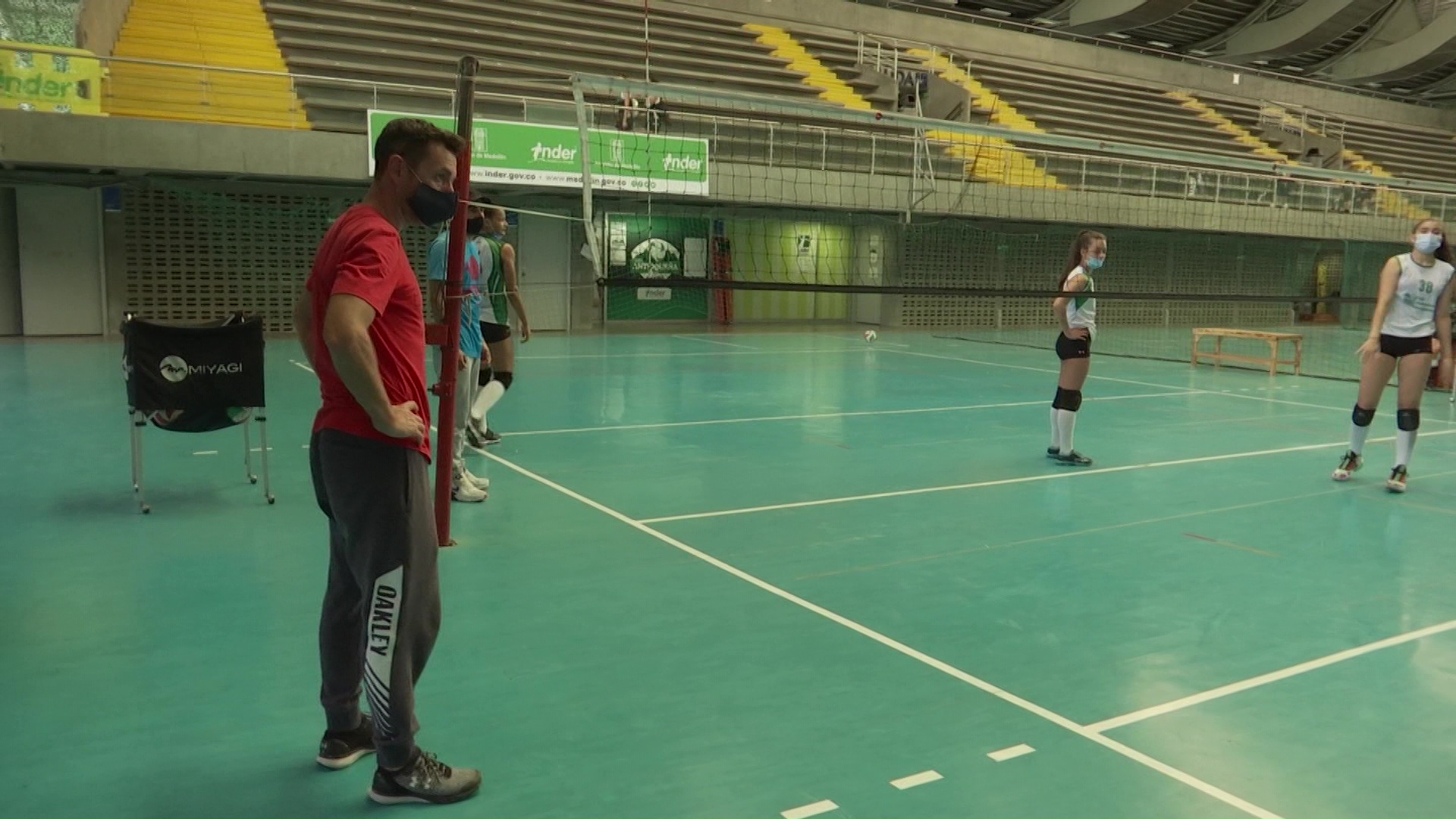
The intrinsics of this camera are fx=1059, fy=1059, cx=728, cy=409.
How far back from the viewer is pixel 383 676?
8.91 feet

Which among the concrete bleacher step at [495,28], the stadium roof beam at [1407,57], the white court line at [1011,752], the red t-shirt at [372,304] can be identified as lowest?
the white court line at [1011,752]

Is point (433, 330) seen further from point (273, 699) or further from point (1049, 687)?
point (1049, 687)

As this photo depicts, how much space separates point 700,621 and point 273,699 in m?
1.61

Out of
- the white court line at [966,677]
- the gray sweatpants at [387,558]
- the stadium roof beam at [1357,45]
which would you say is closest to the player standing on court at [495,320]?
the white court line at [966,677]

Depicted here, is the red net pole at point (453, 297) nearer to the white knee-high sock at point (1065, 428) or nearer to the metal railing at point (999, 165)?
the white knee-high sock at point (1065, 428)

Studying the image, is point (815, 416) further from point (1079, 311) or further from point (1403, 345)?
point (1403, 345)

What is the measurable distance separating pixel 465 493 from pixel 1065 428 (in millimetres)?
4345

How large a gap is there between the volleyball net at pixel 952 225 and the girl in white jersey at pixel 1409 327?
9.00 meters

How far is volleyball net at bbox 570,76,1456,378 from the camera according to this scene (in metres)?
18.0

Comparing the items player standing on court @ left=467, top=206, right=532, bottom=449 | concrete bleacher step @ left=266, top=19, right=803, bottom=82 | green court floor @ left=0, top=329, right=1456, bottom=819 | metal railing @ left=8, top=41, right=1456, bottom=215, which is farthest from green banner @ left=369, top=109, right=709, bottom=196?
green court floor @ left=0, top=329, right=1456, bottom=819

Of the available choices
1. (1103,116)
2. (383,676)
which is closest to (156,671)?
(383,676)

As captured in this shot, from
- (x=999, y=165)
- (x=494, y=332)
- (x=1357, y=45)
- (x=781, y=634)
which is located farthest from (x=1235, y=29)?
(x=781, y=634)

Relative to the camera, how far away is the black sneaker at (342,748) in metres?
2.99

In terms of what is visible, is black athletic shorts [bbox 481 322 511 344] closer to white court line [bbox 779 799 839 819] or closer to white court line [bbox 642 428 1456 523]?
white court line [bbox 642 428 1456 523]
